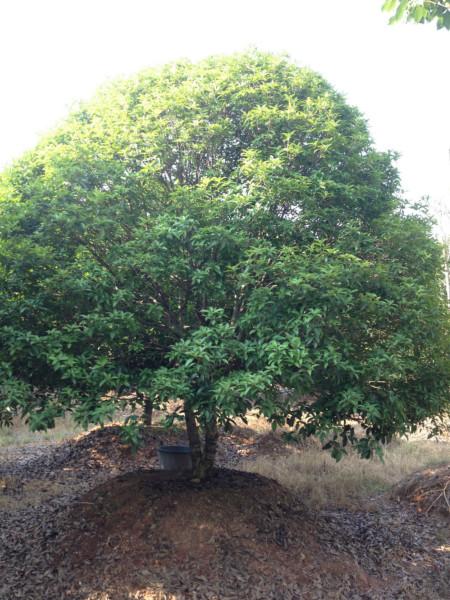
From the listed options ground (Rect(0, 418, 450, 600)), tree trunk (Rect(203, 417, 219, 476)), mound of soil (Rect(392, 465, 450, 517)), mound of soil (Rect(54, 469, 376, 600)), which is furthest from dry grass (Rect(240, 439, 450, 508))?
tree trunk (Rect(203, 417, 219, 476))

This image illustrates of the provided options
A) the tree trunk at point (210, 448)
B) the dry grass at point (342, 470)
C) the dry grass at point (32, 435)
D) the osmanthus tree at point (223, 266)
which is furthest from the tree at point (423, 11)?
the dry grass at point (32, 435)

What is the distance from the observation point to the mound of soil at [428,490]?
8.01 m

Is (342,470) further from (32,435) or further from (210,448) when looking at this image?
(32,435)

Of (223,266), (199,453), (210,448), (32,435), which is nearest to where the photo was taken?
(223,266)

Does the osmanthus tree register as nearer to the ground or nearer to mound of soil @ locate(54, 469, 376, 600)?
mound of soil @ locate(54, 469, 376, 600)

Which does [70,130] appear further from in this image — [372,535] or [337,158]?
[372,535]

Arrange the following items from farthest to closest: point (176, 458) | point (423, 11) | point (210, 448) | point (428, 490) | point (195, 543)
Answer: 1. point (176, 458)
2. point (428, 490)
3. point (210, 448)
4. point (195, 543)
5. point (423, 11)

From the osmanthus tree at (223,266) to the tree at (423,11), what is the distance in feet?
5.78

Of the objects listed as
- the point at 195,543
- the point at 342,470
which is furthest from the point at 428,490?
the point at 195,543

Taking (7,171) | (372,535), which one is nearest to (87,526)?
(372,535)

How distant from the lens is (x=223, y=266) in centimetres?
529

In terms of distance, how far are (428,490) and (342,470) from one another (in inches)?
67.7

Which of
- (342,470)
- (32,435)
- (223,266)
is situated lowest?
(32,435)

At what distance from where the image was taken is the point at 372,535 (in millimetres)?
7031
